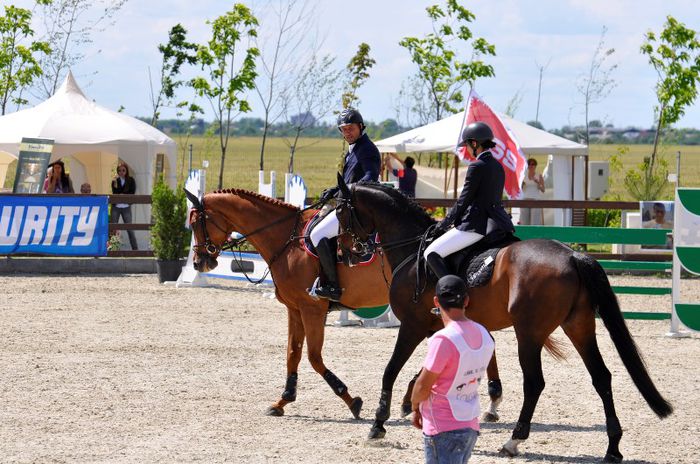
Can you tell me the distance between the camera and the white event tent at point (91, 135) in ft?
77.6

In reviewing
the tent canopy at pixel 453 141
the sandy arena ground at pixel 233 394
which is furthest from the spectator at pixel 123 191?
the sandy arena ground at pixel 233 394

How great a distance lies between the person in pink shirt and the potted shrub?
14350 millimetres

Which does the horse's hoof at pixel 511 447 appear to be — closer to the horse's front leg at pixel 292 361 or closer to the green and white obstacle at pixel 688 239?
the horse's front leg at pixel 292 361

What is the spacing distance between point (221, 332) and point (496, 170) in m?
6.39

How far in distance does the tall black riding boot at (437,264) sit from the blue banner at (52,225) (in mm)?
13561

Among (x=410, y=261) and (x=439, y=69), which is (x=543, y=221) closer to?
(x=439, y=69)

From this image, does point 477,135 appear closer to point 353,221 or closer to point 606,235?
point 353,221

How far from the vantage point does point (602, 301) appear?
7609mm

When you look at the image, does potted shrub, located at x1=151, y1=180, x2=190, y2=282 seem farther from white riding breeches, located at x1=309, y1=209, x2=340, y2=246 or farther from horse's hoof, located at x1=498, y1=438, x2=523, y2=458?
horse's hoof, located at x1=498, y1=438, x2=523, y2=458

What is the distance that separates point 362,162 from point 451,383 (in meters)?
4.35

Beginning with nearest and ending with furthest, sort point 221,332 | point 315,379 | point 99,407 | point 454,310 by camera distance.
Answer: point 454,310 < point 99,407 < point 315,379 < point 221,332

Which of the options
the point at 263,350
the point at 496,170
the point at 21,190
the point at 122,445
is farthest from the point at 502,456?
the point at 21,190

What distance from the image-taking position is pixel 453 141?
2383 centimetres

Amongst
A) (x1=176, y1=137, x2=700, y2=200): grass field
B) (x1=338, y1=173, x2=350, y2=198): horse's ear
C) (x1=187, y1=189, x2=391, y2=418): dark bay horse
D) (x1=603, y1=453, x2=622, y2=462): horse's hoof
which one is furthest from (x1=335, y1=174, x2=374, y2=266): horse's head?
(x1=176, y1=137, x2=700, y2=200): grass field
